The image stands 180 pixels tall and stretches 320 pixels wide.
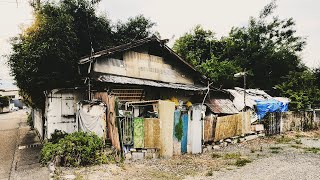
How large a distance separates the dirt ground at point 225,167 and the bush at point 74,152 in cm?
43

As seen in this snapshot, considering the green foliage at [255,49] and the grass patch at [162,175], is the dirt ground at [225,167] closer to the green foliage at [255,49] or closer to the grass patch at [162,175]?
the grass patch at [162,175]

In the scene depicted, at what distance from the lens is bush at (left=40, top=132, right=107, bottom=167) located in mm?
9641

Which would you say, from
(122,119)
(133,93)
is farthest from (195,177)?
(133,93)

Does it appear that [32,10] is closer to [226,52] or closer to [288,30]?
[226,52]

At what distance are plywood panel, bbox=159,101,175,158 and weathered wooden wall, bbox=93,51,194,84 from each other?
436 cm

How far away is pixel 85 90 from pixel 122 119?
3560 millimetres

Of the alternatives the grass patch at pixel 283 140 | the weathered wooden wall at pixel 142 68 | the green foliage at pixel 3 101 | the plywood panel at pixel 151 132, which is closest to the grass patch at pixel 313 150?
the grass patch at pixel 283 140

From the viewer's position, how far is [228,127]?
14805 millimetres

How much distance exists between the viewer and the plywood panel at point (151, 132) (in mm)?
11117

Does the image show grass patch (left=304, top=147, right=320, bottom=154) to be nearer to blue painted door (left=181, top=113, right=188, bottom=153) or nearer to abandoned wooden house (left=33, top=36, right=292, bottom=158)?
abandoned wooden house (left=33, top=36, right=292, bottom=158)

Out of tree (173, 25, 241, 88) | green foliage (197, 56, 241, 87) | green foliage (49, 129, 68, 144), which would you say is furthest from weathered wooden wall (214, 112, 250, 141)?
tree (173, 25, 241, 88)

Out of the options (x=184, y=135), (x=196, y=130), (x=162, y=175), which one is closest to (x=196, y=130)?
(x=196, y=130)

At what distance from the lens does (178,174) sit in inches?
361

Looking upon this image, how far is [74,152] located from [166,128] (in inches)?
151
